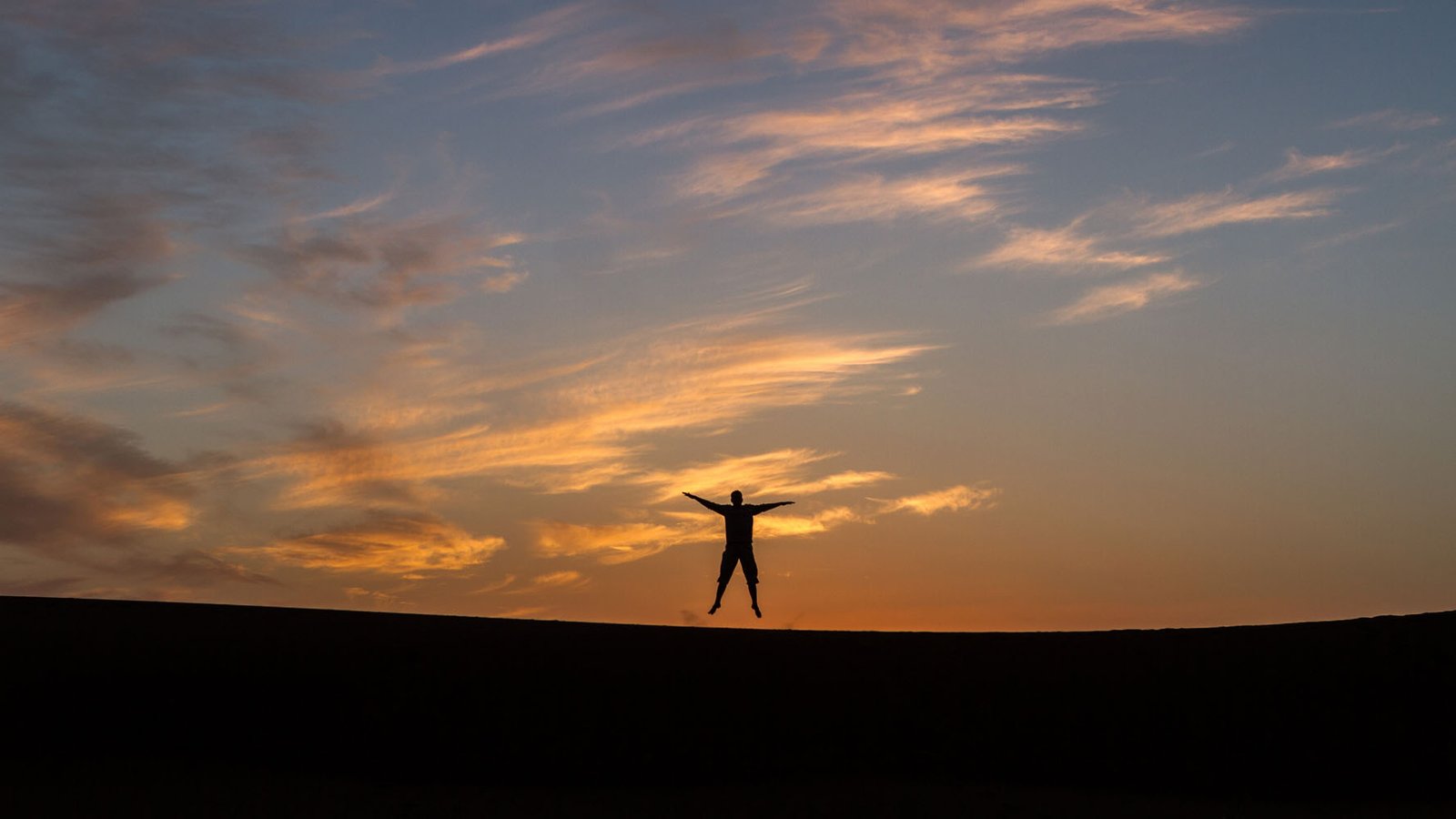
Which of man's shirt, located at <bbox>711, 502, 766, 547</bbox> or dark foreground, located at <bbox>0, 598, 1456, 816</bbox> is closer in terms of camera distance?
dark foreground, located at <bbox>0, 598, 1456, 816</bbox>

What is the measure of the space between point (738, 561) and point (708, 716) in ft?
19.8

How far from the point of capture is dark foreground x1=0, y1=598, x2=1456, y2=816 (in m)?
12.0

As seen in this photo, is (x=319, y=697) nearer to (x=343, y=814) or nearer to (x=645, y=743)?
(x=343, y=814)

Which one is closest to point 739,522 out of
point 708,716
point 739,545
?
point 739,545

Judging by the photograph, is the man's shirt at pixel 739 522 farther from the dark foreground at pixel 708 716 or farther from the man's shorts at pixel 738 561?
the dark foreground at pixel 708 716

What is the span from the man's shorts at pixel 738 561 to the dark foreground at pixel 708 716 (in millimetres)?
4550

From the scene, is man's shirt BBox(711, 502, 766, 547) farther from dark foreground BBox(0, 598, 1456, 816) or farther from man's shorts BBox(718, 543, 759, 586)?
dark foreground BBox(0, 598, 1456, 816)

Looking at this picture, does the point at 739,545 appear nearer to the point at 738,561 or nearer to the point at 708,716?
the point at 738,561

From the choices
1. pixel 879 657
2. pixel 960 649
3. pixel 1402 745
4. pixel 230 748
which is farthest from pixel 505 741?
pixel 1402 745

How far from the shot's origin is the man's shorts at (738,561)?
19.2 metres

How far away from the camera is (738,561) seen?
757 inches

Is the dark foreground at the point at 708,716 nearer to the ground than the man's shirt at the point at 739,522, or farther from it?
nearer to the ground

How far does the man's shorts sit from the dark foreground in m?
4.55

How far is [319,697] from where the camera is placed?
12648mm
